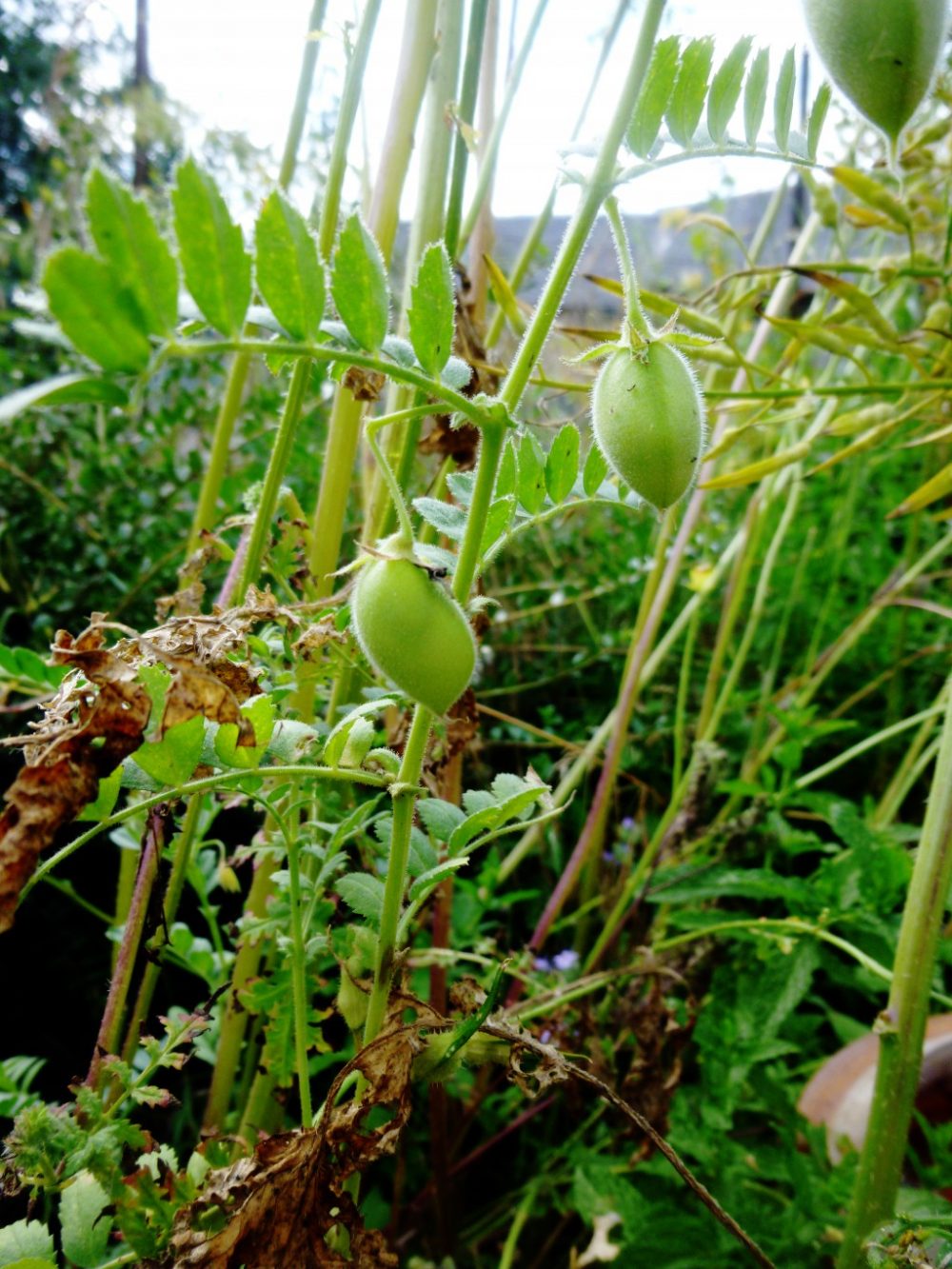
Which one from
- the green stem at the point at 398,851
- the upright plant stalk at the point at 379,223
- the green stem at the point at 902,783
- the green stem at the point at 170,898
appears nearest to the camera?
the green stem at the point at 398,851

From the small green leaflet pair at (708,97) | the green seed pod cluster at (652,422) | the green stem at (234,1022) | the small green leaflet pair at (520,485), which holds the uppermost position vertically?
the small green leaflet pair at (708,97)

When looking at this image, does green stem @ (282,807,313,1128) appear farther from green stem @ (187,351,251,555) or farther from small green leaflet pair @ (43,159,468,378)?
green stem @ (187,351,251,555)

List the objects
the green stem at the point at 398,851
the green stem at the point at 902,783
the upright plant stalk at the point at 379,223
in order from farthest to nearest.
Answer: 1. the green stem at the point at 902,783
2. the upright plant stalk at the point at 379,223
3. the green stem at the point at 398,851

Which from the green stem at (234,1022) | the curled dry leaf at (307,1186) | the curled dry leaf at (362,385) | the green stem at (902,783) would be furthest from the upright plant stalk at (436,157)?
the green stem at (902,783)

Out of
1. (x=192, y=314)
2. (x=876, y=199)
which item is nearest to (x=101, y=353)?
(x=192, y=314)

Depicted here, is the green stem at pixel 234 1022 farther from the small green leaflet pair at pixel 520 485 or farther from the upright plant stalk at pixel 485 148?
the upright plant stalk at pixel 485 148

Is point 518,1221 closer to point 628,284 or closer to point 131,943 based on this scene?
point 131,943

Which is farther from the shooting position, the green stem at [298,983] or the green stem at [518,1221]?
the green stem at [518,1221]
